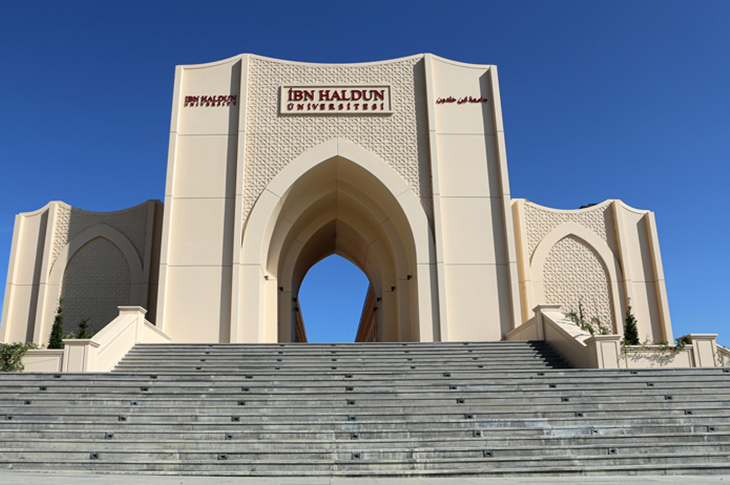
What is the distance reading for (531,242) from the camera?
18.0 m

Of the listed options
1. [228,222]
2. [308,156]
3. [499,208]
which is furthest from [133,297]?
[499,208]

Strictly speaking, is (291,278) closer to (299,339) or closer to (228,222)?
(228,222)

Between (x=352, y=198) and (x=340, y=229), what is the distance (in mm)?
3553

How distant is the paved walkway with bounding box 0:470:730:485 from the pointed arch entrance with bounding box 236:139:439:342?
8.80 m

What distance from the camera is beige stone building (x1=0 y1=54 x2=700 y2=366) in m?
15.9

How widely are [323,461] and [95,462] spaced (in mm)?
2713

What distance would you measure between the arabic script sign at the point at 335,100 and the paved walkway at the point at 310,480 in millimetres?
12611

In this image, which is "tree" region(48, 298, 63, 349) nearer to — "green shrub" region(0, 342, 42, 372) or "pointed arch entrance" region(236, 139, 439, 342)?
"green shrub" region(0, 342, 42, 372)

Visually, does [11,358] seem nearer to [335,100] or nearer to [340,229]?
[335,100]

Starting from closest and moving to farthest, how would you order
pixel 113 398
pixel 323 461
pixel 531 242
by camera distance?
pixel 323 461 → pixel 113 398 → pixel 531 242

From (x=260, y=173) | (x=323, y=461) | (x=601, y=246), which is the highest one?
(x=260, y=173)

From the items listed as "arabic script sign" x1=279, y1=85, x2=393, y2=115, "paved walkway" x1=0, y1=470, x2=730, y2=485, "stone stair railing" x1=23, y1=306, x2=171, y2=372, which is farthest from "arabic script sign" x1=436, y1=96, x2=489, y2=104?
"paved walkway" x1=0, y1=470, x2=730, y2=485

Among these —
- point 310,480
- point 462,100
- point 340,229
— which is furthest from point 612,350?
point 340,229

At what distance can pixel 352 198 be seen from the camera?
19.3 meters
